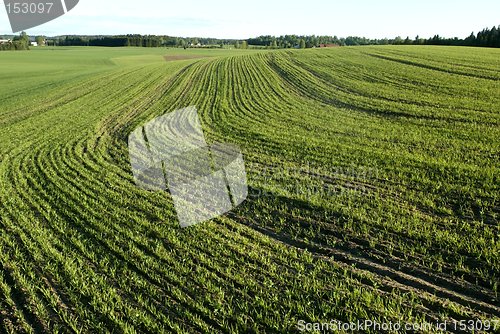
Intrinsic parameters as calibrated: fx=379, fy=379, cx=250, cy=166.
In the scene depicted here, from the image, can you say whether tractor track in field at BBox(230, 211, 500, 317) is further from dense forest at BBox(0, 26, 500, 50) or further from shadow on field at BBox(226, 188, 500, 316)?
dense forest at BBox(0, 26, 500, 50)

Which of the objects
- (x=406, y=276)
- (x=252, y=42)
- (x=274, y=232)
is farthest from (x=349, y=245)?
(x=252, y=42)

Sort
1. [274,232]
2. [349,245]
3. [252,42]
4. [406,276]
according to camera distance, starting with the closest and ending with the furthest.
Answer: [406,276]
[349,245]
[274,232]
[252,42]

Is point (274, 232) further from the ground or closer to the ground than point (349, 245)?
closer to the ground

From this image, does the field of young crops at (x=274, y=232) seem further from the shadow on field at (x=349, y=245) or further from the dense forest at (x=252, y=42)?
the dense forest at (x=252, y=42)

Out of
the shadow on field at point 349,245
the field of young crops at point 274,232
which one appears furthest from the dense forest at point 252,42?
the shadow on field at point 349,245

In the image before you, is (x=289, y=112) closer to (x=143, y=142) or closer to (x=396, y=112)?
(x=396, y=112)

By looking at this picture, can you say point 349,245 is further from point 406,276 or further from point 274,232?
point 274,232

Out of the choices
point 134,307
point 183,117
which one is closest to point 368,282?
point 134,307

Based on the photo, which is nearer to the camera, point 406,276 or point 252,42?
point 406,276
